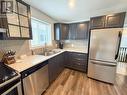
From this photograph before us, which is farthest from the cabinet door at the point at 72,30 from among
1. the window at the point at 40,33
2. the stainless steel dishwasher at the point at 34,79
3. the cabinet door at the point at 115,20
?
the stainless steel dishwasher at the point at 34,79

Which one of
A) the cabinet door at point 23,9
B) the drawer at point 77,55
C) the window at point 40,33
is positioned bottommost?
the drawer at point 77,55

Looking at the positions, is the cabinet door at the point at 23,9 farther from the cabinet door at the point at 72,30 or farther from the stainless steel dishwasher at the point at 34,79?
the cabinet door at the point at 72,30

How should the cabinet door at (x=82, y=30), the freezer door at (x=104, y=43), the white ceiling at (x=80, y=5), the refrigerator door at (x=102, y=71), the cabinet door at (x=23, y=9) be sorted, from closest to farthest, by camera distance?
the cabinet door at (x=23, y=9) → the white ceiling at (x=80, y=5) → the freezer door at (x=104, y=43) → the refrigerator door at (x=102, y=71) → the cabinet door at (x=82, y=30)

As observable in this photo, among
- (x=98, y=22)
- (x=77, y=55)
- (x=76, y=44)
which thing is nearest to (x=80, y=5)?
(x=98, y=22)

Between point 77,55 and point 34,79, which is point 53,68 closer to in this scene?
point 34,79

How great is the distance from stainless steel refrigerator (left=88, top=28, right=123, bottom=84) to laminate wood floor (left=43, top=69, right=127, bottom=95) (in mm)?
225

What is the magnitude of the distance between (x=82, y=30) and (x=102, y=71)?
1.84 meters

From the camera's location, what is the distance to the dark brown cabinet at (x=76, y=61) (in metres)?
2.89

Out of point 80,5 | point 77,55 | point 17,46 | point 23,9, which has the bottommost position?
point 77,55

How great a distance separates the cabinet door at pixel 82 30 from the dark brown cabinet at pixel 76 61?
0.85m

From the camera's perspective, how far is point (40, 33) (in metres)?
2.79

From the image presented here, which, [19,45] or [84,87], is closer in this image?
[19,45]

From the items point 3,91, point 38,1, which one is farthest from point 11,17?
point 3,91

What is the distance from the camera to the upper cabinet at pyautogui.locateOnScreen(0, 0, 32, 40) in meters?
1.26
